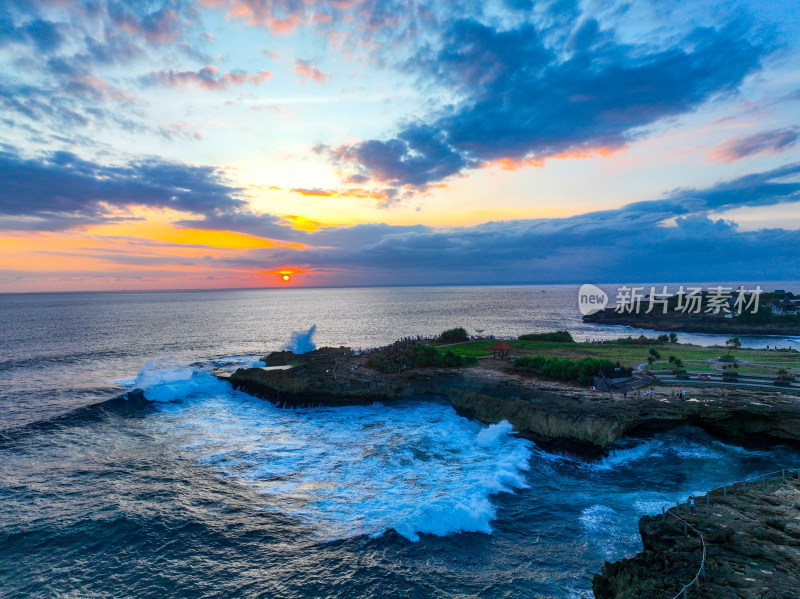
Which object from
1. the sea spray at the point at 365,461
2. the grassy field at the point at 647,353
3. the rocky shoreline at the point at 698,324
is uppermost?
the grassy field at the point at 647,353

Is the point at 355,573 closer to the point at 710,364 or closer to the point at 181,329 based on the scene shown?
the point at 710,364

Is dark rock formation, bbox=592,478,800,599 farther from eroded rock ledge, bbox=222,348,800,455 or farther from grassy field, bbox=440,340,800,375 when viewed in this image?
grassy field, bbox=440,340,800,375

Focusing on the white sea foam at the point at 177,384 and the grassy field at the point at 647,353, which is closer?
the grassy field at the point at 647,353

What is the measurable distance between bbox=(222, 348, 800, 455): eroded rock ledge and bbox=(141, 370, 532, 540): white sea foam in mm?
1869

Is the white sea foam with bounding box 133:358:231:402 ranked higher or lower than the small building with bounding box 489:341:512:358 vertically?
lower

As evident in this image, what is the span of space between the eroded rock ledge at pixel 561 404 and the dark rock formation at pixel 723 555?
43.1ft

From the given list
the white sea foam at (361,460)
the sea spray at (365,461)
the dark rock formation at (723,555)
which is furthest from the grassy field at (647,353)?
the dark rock formation at (723,555)

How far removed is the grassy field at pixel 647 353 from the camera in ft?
145

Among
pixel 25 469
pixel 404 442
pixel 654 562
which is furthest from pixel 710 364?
pixel 25 469

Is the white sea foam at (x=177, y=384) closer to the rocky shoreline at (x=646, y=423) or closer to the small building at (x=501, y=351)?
the rocky shoreline at (x=646, y=423)

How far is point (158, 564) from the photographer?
18.8 m

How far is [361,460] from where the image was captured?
98.5 feet

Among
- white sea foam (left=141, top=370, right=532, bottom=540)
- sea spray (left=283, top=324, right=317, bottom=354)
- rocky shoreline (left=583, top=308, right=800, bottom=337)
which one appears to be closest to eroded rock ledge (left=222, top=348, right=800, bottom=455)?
white sea foam (left=141, top=370, right=532, bottom=540)

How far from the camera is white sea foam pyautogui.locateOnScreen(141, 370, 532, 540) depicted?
21.9 meters
